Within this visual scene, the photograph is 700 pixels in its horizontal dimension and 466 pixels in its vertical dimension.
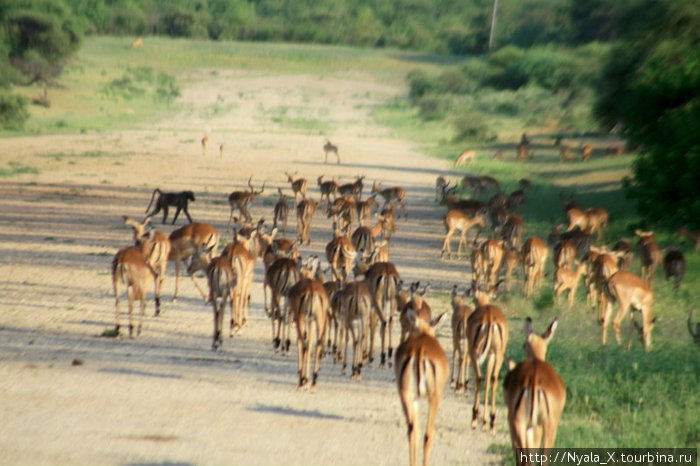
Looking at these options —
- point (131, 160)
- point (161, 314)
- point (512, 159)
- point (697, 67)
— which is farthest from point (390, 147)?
point (161, 314)

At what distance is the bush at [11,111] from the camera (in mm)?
52781

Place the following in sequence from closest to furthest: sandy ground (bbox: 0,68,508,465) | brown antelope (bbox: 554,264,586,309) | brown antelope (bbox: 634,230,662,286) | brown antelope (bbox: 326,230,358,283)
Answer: sandy ground (bbox: 0,68,508,465) → brown antelope (bbox: 554,264,586,309) → brown antelope (bbox: 326,230,358,283) → brown antelope (bbox: 634,230,662,286)

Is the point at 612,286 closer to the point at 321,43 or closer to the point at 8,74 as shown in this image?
the point at 8,74

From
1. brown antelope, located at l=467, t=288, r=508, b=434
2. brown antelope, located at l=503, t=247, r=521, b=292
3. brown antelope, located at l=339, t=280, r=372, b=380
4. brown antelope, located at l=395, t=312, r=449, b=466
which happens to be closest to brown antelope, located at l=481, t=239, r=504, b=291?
brown antelope, located at l=503, t=247, r=521, b=292

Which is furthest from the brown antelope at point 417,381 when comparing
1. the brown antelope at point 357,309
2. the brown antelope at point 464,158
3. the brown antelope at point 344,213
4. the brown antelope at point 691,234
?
the brown antelope at point 464,158

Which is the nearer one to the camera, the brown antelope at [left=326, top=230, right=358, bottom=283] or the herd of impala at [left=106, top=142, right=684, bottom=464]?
the herd of impala at [left=106, top=142, right=684, bottom=464]

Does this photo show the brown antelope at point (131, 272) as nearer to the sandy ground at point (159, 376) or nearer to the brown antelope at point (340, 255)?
the sandy ground at point (159, 376)

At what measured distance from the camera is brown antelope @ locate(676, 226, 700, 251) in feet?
61.9

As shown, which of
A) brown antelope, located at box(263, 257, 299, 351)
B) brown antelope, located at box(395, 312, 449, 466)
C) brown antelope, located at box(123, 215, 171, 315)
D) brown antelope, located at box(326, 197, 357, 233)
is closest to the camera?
brown antelope, located at box(395, 312, 449, 466)

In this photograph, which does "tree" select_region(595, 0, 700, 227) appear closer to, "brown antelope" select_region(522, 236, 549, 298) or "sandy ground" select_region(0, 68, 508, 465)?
"brown antelope" select_region(522, 236, 549, 298)

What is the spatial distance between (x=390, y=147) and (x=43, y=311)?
39.3 m

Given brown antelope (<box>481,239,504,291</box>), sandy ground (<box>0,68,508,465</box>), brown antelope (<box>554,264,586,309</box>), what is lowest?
sandy ground (<box>0,68,508,465</box>)

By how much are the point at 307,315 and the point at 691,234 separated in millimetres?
11227

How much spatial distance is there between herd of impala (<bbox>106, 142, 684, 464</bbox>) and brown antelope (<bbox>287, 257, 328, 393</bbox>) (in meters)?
0.01
